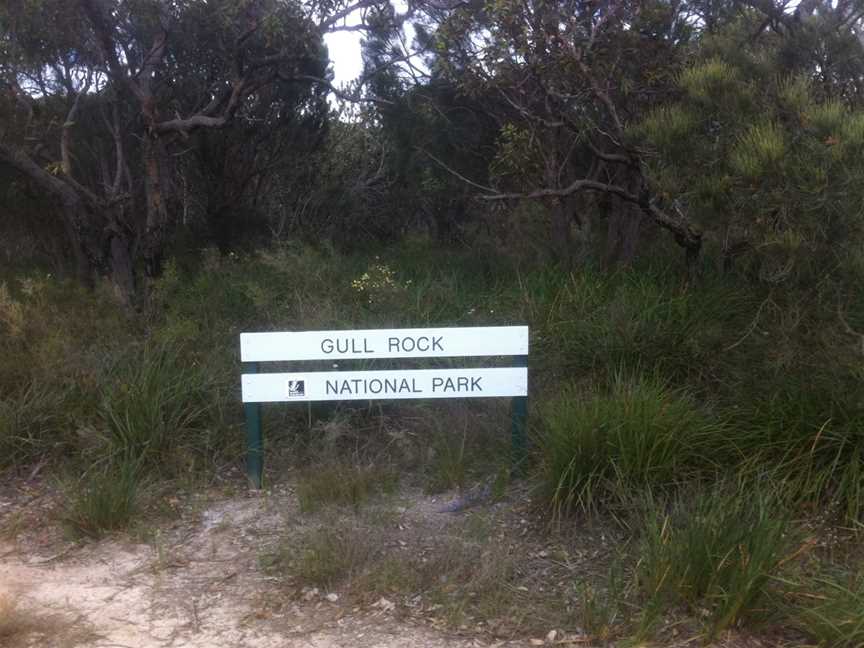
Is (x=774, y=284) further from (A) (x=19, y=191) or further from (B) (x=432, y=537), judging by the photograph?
(A) (x=19, y=191)

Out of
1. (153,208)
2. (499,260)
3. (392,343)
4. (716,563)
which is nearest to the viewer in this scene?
(716,563)

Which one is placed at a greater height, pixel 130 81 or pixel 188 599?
pixel 130 81

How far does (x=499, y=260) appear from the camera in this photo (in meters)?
10.1

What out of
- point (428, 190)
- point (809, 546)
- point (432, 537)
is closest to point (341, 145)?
point (428, 190)

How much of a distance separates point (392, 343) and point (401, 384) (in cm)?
25

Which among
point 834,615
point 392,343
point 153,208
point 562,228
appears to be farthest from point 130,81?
point 834,615

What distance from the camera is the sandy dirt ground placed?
175 inches

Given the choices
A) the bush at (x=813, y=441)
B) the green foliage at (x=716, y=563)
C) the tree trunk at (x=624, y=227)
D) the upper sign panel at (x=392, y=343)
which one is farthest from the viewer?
the tree trunk at (x=624, y=227)

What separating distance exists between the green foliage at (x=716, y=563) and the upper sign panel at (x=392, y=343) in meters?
1.63

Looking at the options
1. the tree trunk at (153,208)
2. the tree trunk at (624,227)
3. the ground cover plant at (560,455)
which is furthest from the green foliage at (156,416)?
the tree trunk at (624,227)

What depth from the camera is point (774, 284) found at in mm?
5902

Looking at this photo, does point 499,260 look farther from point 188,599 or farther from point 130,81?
point 188,599

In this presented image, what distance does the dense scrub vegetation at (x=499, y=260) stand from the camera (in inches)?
209

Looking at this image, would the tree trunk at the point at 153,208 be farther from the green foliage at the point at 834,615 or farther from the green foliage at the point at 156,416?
the green foliage at the point at 834,615
